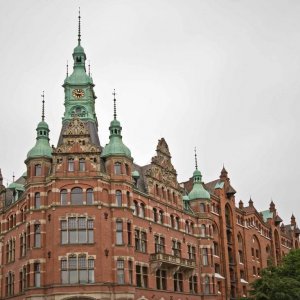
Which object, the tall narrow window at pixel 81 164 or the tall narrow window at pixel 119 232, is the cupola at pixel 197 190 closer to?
the tall narrow window at pixel 119 232

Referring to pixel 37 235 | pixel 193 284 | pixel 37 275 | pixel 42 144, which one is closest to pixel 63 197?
pixel 37 235

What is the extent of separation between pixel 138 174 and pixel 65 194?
12.8m

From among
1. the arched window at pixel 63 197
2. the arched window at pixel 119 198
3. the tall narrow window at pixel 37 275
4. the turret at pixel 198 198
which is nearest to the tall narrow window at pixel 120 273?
the arched window at pixel 119 198

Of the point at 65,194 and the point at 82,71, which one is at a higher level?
the point at 82,71

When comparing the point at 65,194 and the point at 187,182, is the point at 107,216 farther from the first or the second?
the point at 187,182

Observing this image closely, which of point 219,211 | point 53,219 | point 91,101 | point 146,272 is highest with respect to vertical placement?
point 91,101

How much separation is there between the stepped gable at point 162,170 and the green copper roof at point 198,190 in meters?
4.99

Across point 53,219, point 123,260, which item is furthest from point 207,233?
point 53,219

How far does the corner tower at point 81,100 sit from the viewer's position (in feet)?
249

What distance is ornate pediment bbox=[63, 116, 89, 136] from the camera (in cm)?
6875

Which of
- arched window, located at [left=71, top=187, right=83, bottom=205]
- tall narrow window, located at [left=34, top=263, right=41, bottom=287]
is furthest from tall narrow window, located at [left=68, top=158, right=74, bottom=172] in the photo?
tall narrow window, located at [left=34, top=263, right=41, bottom=287]

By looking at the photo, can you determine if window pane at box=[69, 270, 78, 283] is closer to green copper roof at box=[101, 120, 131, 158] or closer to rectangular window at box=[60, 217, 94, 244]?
rectangular window at box=[60, 217, 94, 244]

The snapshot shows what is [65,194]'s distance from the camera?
6675 cm

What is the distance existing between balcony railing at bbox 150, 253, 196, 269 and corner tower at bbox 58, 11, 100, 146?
53.1 feet
